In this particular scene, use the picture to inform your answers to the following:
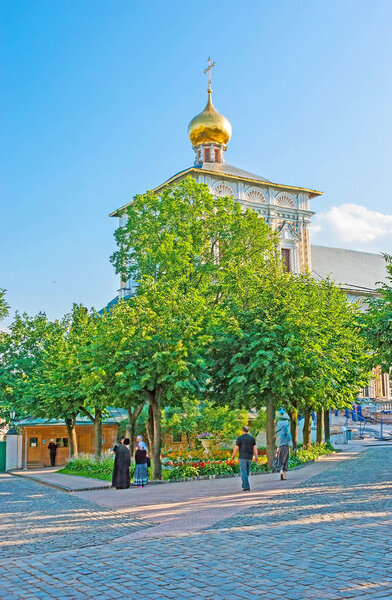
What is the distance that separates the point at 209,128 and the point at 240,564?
49491 millimetres

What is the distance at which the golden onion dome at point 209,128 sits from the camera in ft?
178

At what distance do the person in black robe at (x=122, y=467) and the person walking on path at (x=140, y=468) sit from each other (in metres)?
0.29

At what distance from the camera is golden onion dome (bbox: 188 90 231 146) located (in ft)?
178

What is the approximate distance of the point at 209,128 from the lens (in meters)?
54.3

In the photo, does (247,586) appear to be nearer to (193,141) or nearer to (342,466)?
(342,466)

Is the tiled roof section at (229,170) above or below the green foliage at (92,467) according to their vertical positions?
above

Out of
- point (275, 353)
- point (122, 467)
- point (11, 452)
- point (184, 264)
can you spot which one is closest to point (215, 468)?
point (122, 467)

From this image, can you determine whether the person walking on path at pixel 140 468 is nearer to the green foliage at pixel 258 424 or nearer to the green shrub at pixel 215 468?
the green shrub at pixel 215 468

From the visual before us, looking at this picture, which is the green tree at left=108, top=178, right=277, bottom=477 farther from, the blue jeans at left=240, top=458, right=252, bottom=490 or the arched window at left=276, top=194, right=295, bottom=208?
the arched window at left=276, top=194, right=295, bottom=208

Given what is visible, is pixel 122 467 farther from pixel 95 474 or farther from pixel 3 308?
pixel 3 308

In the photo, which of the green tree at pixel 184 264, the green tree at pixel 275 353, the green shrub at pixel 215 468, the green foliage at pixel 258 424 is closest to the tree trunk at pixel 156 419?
the green tree at pixel 184 264

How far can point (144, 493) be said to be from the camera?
16.3 metres


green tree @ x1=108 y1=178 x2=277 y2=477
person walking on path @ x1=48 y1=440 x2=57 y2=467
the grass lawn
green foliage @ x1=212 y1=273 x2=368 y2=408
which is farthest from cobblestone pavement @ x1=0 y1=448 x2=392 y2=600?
person walking on path @ x1=48 y1=440 x2=57 y2=467

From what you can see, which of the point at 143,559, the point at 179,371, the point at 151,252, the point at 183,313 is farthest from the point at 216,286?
the point at 143,559
